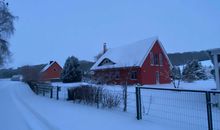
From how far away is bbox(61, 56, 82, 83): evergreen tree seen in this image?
1777 inches

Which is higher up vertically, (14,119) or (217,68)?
(217,68)

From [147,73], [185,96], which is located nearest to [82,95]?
[185,96]

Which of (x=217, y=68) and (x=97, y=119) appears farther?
(x=217, y=68)

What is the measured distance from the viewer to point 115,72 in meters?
40.1

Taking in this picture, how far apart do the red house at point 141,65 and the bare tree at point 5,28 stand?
1173cm

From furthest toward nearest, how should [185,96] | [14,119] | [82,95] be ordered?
1. [82,95]
2. [14,119]
3. [185,96]

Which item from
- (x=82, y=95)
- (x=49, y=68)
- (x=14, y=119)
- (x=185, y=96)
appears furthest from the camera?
(x=49, y=68)

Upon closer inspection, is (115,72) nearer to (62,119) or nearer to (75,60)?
(75,60)

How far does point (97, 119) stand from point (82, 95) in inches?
183

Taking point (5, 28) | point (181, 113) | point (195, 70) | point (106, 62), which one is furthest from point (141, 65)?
point (181, 113)

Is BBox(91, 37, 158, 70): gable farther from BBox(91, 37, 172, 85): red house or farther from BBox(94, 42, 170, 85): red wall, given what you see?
BBox(94, 42, 170, 85): red wall

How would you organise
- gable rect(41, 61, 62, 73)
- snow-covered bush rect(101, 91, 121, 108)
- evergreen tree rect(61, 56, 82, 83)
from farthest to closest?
gable rect(41, 61, 62, 73) → evergreen tree rect(61, 56, 82, 83) → snow-covered bush rect(101, 91, 121, 108)

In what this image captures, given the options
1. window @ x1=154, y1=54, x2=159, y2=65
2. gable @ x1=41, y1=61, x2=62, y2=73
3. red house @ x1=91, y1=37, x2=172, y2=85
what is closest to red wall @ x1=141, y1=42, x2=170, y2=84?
red house @ x1=91, y1=37, x2=172, y2=85

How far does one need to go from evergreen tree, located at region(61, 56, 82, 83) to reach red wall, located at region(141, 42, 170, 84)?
13318 mm
